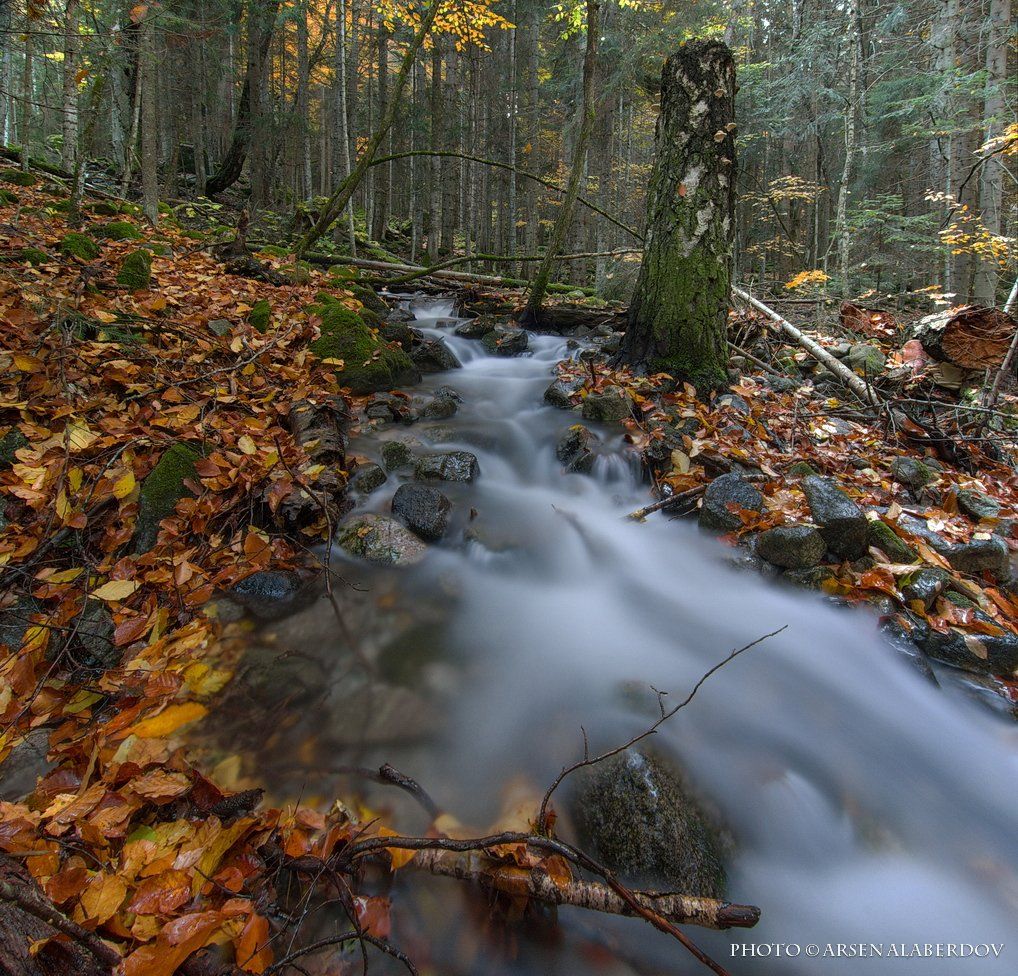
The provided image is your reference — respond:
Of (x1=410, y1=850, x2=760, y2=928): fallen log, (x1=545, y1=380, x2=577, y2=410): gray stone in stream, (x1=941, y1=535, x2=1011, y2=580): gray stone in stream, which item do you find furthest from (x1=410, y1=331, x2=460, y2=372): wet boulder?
(x1=410, y1=850, x2=760, y2=928): fallen log

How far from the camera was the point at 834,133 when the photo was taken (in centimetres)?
1692

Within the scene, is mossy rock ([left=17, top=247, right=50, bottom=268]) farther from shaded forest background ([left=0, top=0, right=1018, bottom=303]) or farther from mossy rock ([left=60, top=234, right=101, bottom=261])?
shaded forest background ([left=0, top=0, right=1018, bottom=303])

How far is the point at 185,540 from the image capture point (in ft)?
9.72

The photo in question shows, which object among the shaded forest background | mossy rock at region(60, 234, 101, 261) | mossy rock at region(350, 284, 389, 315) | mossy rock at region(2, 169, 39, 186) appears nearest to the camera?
mossy rock at region(60, 234, 101, 261)

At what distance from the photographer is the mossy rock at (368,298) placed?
7164mm

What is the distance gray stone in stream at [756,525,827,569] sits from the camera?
3176 millimetres

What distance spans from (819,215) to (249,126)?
2042 centimetres

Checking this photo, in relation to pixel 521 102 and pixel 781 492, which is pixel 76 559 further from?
pixel 521 102

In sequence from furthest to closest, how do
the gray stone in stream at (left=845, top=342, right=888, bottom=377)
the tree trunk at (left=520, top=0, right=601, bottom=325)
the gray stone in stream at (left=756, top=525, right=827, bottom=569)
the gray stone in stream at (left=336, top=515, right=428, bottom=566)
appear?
the tree trunk at (left=520, top=0, right=601, bottom=325) → the gray stone in stream at (left=845, top=342, right=888, bottom=377) → the gray stone in stream at (left=336, top=515, right=428, bottom=566) → the gray stone in stream at (left=756, top=525, right=827, bottom=569)

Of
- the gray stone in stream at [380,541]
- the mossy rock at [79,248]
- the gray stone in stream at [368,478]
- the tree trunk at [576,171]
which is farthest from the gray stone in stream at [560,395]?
the mossy rock at [79,248]

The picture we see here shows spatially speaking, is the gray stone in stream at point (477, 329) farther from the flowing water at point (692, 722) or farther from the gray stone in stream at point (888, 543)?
the gray stone in stream at point (888, 543)

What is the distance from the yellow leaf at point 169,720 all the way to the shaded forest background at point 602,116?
6.05 meters

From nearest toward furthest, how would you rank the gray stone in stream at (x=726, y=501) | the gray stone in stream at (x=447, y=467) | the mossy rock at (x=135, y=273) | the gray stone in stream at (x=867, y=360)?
the gray stone in stream at (x=726, y=501), the gray stone in stream at (x=447, y=467), the mossy rock at (x=135, y=273), the gray stone in stream at (x=867, y=360)

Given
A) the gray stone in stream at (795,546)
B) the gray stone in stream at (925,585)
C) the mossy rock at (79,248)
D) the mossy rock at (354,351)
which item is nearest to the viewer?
the gray stone in stream at (925,585)
